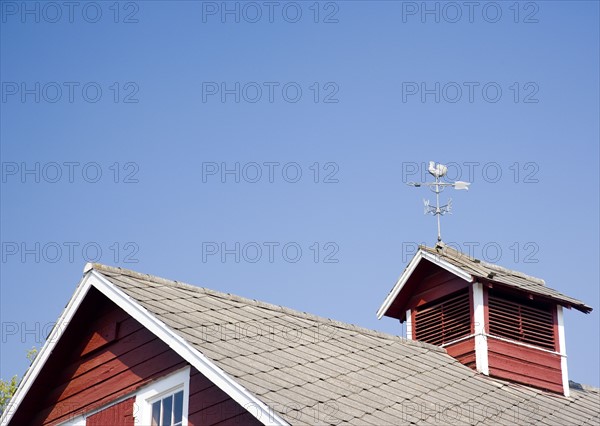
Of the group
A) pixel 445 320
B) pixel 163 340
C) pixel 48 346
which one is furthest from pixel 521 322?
pixel 48 346

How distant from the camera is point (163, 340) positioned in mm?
16797

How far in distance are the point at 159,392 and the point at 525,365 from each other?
26.9 feet

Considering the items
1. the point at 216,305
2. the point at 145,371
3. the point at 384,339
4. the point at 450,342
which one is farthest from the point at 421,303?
the point at 145,371

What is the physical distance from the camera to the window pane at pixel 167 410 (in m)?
17.3

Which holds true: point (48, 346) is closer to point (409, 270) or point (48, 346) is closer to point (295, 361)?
point (295, 361)

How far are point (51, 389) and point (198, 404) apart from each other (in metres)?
4.10

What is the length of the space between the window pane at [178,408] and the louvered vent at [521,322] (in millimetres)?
7627

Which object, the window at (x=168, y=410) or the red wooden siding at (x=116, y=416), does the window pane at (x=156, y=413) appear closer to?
the window at (x=168, y=410)

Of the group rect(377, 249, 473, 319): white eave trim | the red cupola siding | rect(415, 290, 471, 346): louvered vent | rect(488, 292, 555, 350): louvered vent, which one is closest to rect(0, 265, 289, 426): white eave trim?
the red cupola siding

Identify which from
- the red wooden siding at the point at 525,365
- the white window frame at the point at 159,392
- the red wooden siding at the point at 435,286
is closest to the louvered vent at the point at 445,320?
the red wooden siding at the point at 435,286

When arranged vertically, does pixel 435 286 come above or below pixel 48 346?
above

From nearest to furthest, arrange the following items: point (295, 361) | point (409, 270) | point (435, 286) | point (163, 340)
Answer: point (163, 340) → point (295, 361) → point (435, 286) → point (409, 270)

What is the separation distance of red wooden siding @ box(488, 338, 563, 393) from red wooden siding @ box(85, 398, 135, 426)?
724 cm

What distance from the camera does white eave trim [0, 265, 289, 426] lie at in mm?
15094
